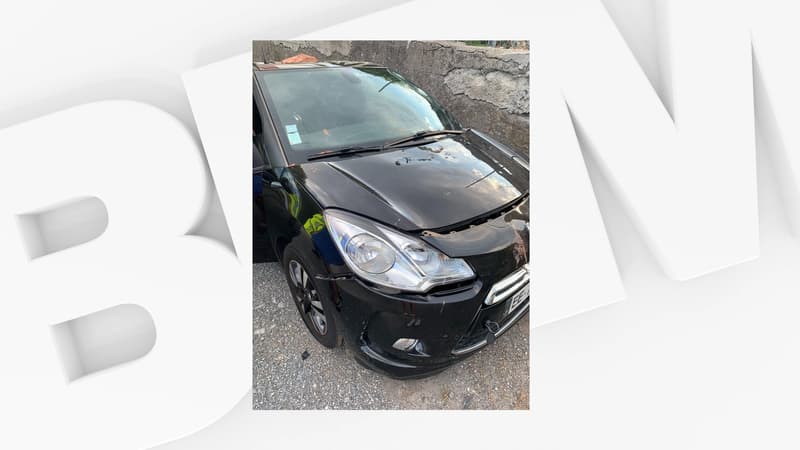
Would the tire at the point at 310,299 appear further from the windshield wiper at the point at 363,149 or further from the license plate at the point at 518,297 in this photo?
the license plate at the point at 518,297

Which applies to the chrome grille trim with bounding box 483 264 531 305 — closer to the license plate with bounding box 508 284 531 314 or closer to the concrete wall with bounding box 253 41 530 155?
the license plate with bounding box 508 284 531 314

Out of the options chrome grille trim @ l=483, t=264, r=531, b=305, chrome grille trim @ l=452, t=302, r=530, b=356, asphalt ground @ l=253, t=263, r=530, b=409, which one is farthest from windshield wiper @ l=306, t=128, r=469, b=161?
chrome grille trim @ l=452, t=302, r=530, b=356

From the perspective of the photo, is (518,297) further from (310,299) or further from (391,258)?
(310,299)

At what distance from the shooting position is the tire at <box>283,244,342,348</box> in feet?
6.13

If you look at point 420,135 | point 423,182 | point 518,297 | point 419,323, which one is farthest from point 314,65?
point 518,297

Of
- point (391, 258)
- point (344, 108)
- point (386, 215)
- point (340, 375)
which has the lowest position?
point (340, 375)

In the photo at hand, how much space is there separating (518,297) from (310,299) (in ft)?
2.37

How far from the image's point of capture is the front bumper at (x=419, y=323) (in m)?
1.78

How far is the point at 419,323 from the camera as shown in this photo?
5.90 feet

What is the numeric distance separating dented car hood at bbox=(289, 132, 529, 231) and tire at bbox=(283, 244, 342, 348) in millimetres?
232
